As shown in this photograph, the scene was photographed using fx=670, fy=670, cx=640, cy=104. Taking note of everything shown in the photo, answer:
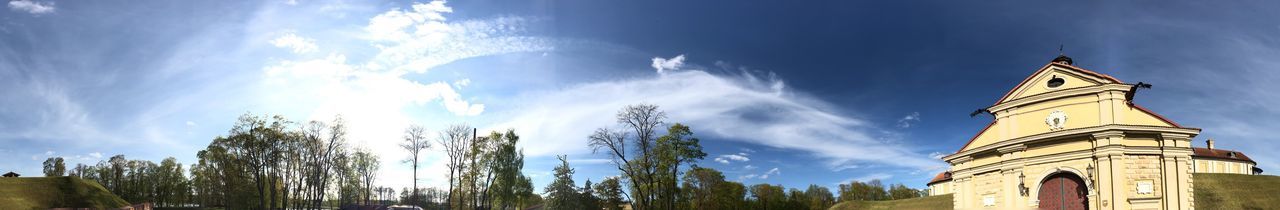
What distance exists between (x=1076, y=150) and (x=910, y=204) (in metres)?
34.2

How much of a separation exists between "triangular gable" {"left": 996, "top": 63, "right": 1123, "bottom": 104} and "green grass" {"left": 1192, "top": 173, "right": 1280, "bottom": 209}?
13868 mm

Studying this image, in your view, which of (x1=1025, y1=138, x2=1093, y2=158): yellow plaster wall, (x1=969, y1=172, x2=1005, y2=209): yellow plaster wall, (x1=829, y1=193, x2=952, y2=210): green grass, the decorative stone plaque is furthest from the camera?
(x1=829, y1=193, x2=952, y2=210): green grass

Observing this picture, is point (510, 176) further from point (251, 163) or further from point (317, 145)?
point (251, 163)

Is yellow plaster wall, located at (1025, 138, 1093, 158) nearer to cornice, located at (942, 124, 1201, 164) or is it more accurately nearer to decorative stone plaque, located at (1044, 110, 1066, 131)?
cornice, located at (942, 124, 1201, 164)

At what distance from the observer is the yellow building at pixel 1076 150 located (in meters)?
23.5

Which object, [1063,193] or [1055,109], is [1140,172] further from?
[1055,109]

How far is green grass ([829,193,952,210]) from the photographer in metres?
52.0

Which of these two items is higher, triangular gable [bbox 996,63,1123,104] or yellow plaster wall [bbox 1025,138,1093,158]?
triangular gable [bbox 996,63,1123,104]

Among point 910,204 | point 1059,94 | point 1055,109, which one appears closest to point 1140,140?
point 1055,109

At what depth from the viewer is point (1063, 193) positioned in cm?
2552

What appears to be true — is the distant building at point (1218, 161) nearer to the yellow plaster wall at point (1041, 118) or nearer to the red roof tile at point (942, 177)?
the red roof tile at point (942, 177)

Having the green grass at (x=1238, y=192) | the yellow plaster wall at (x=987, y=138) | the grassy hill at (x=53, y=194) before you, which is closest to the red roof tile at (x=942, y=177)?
the green grass at (x=1238, y=192)

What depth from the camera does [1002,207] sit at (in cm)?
2730

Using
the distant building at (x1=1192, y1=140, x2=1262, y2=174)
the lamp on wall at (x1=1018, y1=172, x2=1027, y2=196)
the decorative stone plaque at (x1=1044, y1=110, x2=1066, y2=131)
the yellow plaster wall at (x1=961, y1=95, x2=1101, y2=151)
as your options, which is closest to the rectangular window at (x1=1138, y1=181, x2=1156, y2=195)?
the yellow plaster wall at (x1=961, y1=95, x2=1101, y2=151)
